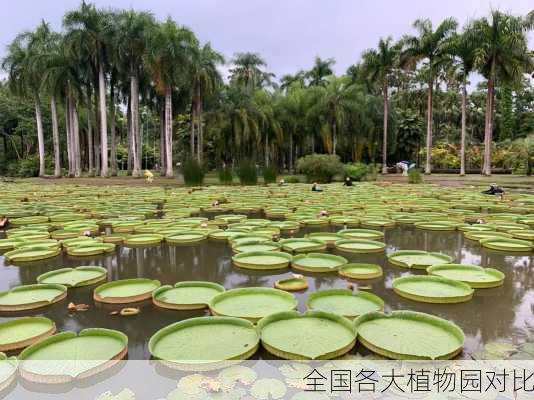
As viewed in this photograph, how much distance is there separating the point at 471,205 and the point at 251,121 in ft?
71.9

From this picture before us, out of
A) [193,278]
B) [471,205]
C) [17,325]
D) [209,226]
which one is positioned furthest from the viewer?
[471,205]

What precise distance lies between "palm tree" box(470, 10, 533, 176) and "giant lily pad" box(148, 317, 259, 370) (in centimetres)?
2308

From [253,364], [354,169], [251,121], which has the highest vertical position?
[251,121]

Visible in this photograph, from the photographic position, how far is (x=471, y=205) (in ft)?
31.8

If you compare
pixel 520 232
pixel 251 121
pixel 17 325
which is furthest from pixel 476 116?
pixel 17 325

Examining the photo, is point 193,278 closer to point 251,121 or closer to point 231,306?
point 231,306

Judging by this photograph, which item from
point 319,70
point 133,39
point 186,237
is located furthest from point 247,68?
point 186,237

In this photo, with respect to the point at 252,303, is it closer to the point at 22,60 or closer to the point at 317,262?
the point at 317,262

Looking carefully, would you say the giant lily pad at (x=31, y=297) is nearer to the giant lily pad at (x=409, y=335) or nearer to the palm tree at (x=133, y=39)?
the giant lily pad at (x=409, y=335)

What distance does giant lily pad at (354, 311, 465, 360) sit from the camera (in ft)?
8.21

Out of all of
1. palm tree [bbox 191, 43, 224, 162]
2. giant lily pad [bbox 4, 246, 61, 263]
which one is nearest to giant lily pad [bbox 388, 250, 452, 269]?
giant lily pad [bbox 4, 246, 61, 263]

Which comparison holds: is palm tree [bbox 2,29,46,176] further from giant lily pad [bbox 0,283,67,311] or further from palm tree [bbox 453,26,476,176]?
palm tree [bbox 453,26,476,176]

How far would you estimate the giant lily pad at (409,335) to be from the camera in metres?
2.50

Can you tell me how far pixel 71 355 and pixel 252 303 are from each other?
1.52 metres
